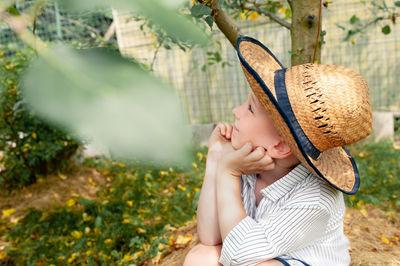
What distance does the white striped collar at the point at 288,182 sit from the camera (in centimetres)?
150

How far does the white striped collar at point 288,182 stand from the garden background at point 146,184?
56 cm

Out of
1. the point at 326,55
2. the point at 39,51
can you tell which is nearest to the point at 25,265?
the point at 39,51

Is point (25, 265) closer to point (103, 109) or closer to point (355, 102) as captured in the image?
point (355, 102)

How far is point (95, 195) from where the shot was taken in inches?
147

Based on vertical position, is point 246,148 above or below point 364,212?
above

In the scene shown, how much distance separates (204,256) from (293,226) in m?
0.45

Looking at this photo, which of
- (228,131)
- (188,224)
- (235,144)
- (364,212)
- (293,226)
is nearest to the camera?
(293,226)

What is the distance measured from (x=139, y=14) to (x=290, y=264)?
131 centimetres

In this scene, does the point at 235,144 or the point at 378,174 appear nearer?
the point at 235,144

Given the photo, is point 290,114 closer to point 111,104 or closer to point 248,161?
point 248,161

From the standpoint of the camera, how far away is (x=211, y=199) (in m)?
1.63

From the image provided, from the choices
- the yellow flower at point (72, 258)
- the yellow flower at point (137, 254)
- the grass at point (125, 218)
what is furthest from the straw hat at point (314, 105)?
the yellow flower at point (72, 258)

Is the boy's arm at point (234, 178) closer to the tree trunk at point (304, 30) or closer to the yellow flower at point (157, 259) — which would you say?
the tree trunk at point (304, 30)

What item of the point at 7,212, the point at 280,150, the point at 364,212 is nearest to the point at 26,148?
the point at 7,212
